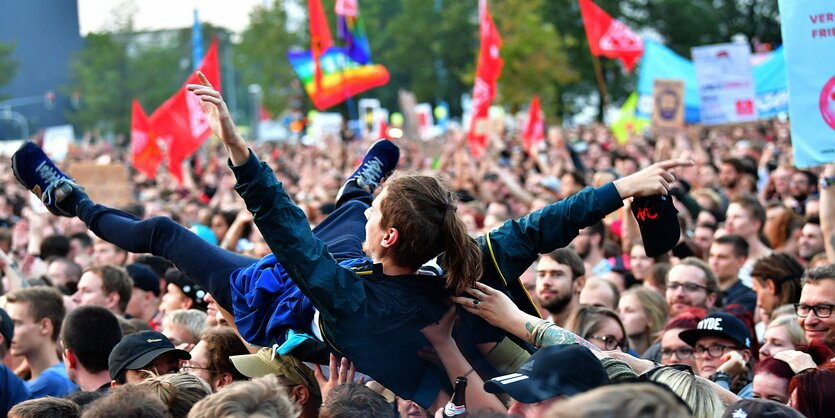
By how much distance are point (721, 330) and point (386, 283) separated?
232 centimetres

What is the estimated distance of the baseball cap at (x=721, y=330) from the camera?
19.4 feet

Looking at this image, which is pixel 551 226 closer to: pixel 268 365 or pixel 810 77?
pixel 268 365

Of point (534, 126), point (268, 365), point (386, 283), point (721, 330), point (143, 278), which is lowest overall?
point (534, 126)

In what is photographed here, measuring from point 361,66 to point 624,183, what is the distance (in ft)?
55.9

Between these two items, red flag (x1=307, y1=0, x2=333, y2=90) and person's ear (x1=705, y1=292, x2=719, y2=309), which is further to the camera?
red flag (x1=307, y1=0, x2=333, y2=90)

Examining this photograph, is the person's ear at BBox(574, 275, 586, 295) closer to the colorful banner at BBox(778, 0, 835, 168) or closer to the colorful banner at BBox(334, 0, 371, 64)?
the colorful banner at BBox(778, 0, 835, 168)

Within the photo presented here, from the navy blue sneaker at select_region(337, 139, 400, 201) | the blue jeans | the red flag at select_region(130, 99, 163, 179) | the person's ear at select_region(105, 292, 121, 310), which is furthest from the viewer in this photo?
the red flag at select_region(130, 99, 163, 179)

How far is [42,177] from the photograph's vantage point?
5793 mm

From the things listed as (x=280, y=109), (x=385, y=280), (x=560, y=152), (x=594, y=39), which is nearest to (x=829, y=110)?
(x=385, y=280)

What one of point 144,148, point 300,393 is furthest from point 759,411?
point 144,148

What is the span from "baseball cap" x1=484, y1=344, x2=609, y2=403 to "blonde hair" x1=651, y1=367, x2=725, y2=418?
13.9 inches

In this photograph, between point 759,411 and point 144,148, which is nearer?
point 759,411

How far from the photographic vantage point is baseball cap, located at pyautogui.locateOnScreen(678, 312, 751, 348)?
592 cm

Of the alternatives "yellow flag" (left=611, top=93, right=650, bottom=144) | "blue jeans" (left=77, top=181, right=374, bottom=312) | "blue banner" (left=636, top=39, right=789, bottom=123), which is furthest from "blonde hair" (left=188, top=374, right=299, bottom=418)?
"yellow flag" (left=611, top=93, right=650, bottom=144)
